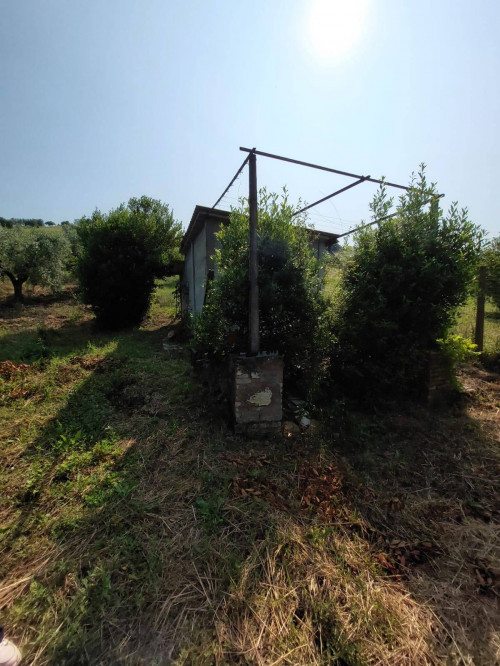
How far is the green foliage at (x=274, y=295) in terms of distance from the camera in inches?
140

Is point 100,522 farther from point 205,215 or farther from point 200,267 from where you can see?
point 200,267

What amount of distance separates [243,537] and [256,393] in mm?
1455

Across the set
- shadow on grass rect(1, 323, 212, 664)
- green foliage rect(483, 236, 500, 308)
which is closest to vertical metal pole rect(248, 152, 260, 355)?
shadow on grass rect(1, 323, 212, 664)

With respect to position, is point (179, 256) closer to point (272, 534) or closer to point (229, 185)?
point (229, 185)

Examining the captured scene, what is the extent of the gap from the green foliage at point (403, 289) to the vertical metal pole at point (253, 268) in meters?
1.46

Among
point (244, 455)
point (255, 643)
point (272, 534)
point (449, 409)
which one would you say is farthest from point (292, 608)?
point (449, 409)

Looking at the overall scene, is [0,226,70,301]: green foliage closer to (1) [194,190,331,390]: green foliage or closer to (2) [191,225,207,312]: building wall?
(2) [191,225,207,312]: building wall

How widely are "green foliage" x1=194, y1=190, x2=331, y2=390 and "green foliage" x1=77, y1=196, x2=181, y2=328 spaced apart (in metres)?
7.57

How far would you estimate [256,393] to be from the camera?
3367 millimetres

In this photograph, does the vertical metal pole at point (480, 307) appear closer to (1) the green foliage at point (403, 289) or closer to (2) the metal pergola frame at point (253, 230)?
(1) the green foliage at point (403, 289)

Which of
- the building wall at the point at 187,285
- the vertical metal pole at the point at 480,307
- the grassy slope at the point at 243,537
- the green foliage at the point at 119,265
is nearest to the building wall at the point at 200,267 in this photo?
the building wall at the point at 187,285

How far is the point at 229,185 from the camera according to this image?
355cm

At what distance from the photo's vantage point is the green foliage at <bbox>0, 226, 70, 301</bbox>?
45.2 ft

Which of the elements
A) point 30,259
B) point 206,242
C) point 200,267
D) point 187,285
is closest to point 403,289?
point 206,242
